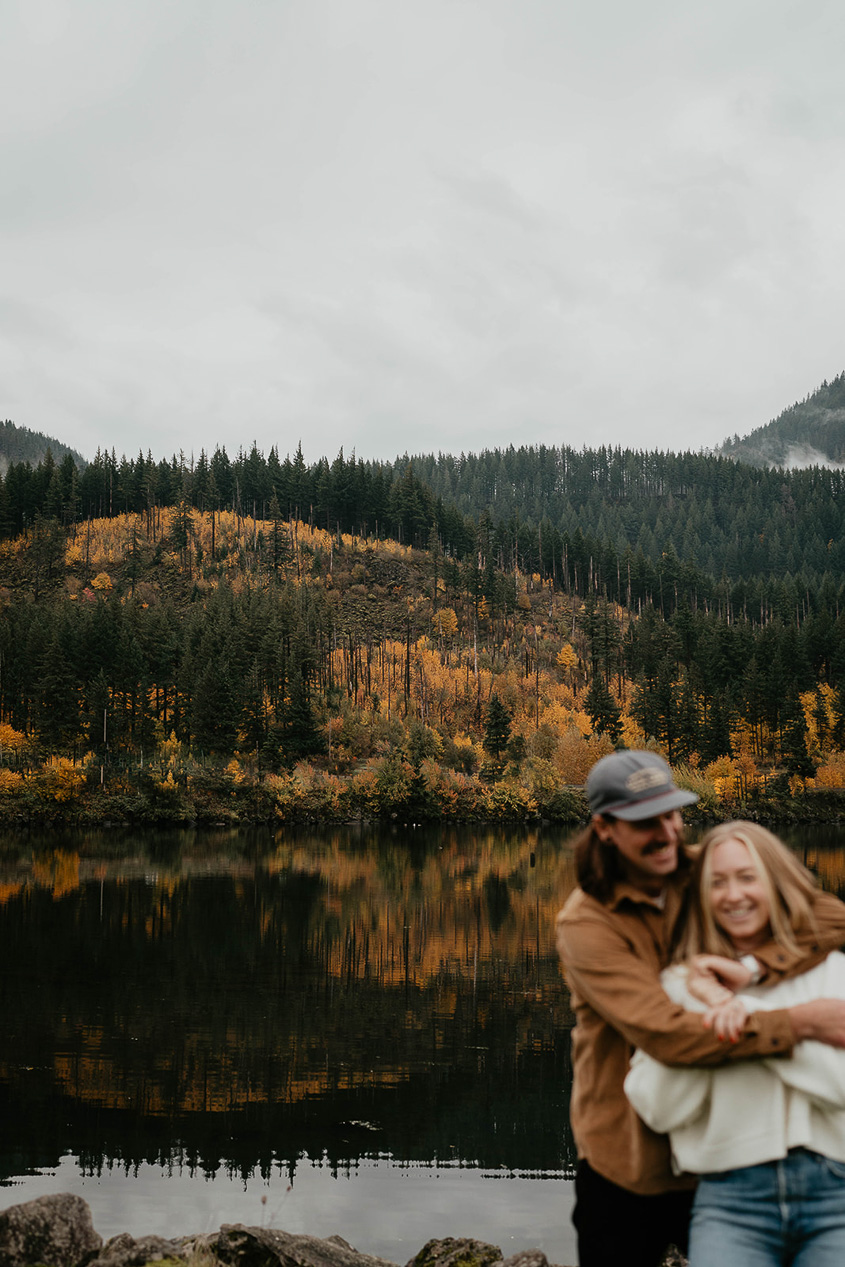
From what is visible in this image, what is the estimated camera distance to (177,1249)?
23.9ft

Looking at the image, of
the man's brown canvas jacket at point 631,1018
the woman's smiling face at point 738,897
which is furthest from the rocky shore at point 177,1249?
the woman's smiling face at point 738,897

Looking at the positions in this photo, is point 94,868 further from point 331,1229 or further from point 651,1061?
point 651,1061

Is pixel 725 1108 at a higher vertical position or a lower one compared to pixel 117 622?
lower

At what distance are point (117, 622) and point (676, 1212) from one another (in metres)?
75.8

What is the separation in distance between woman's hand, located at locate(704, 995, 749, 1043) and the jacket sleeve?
0.02m

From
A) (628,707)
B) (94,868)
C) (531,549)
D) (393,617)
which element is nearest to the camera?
(94,868)

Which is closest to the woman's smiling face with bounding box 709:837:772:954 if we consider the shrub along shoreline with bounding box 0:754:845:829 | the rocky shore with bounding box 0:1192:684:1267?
the rocky shore with bounding box 0:1192:684:1267

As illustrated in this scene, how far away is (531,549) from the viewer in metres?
129

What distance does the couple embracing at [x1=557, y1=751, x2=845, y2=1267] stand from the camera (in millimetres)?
2984

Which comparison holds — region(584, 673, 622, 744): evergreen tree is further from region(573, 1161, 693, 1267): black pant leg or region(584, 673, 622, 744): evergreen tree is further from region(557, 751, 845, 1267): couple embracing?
region(557, 751, 845, 1267): couple embracing

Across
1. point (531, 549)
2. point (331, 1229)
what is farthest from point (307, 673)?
point (331, 1229)

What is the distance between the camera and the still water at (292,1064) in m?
9.88

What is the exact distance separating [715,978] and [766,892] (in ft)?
1.08

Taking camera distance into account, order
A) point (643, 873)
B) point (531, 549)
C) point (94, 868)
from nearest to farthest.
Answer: point (643, 873), point (94, 868), point (531, 549)
